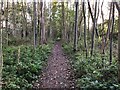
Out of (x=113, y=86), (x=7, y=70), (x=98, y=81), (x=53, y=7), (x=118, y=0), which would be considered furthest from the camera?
(x=53, y=7)

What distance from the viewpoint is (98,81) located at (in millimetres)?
8055

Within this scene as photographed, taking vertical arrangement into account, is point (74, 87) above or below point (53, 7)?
below

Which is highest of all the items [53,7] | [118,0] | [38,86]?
[53,7]

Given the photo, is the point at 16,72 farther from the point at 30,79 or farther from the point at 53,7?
the point at 53,7

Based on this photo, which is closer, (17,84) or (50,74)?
(17,84)

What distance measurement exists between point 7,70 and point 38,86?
1.97m

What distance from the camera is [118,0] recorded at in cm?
870

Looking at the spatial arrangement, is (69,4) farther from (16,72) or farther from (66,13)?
(16,72)

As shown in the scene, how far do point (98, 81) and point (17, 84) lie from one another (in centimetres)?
281

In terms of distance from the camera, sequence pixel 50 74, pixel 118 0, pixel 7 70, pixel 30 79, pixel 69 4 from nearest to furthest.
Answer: pixel 118 0, pixel 30 79, pixel 7 70, pixel 50 74, pixel 69 4

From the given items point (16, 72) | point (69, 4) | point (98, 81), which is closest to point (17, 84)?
point (16, 72)

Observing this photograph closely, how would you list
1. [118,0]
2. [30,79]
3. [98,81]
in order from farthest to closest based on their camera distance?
1. [30,79]
2. [118,0]
3. [98,81]

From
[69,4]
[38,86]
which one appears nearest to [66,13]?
[69,4]

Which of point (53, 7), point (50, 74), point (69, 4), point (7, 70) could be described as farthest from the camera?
point (53, 7)
